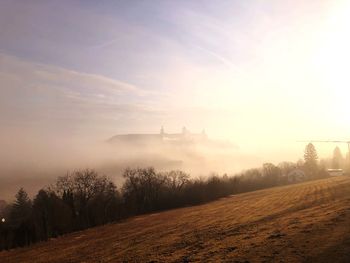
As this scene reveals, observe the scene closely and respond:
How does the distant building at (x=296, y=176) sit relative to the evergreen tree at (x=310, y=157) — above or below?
below

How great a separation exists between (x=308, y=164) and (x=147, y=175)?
305ft

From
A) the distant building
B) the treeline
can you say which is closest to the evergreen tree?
the distant building

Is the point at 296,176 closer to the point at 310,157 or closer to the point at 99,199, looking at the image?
the point at 310,157

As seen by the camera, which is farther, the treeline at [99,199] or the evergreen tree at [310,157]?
the evergreen tree at [310,157]

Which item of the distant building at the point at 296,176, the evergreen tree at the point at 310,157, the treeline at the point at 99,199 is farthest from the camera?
the evergreen tree at the point at 310,157

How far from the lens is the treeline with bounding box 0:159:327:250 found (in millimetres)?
81875

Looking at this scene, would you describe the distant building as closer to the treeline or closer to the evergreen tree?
the treeline

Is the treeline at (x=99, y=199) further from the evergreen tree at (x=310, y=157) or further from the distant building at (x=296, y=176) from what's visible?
the evergreen tree at (x=310, y=157)

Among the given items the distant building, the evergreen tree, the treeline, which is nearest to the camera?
the treeline

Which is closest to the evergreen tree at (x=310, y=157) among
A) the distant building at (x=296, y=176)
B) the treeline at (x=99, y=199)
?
the distant building at (x=296, y=176)

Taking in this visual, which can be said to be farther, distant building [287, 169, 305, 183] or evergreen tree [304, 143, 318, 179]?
evergreen tree [304, 143, 318, 179]

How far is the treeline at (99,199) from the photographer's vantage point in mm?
81875

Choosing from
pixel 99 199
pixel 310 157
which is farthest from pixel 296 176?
pixel 99 199

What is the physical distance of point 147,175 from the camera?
124312 millimetres
